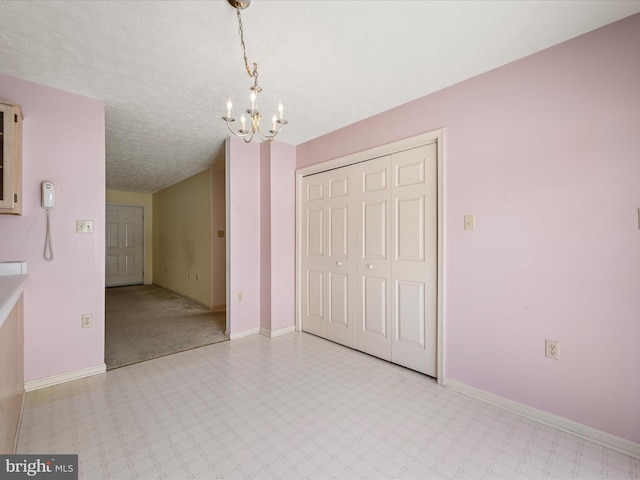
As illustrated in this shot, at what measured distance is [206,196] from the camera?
514cm

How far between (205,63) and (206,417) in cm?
243

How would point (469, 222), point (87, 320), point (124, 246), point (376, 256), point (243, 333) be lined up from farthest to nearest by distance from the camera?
1. point (124, 246)
2. point (243, 333)
3. point (376, 256)
4. point (87, 320)
5. point (469, 222)

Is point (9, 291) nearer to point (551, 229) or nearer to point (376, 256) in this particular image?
point (376, 256)

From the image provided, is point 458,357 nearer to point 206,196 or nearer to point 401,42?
point 401,42

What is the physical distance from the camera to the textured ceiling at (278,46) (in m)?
1.55

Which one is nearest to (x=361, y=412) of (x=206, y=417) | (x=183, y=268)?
(x=206, y=417)

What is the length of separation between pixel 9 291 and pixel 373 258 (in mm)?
2642

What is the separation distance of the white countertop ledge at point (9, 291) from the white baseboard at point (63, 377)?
2.80 ft

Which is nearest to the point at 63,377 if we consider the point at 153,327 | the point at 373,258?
the point at 153,327

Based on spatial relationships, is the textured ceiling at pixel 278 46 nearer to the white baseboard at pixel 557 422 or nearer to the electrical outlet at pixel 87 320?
the electrical outlet at pixel 87 320

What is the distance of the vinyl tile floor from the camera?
1.51 metres

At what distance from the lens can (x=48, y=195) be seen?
230cm

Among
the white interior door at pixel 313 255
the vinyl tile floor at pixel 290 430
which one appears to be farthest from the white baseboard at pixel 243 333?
the vinyl tile floor at pixel 290 430

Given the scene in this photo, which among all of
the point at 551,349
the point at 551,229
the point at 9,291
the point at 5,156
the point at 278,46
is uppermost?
the point at 278,46
